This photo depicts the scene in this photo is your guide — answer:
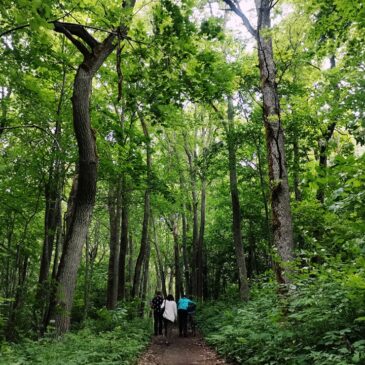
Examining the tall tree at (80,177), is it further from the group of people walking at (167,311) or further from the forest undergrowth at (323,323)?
the group of people walking at (167,311)

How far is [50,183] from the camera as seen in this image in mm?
13727

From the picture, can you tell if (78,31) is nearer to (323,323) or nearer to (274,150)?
(274,150)

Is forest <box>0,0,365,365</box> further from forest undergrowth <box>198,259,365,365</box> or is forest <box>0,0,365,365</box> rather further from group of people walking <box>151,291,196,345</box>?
group of people walking <box>151,291,196,345</box>

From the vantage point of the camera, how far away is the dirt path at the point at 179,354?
916cm

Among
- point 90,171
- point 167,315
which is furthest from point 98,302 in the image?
point 90,171

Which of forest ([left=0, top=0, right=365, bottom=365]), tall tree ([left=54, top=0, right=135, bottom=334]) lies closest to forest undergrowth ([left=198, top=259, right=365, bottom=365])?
forest ([left=0, top=0, right=365, bottom=365])

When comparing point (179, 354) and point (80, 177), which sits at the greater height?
point (80, 177)

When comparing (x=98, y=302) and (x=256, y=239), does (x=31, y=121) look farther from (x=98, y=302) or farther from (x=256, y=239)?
(x=98, y=302)

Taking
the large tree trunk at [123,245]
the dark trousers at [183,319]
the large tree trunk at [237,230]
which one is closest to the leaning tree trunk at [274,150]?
the large tree trunk at [237,230]

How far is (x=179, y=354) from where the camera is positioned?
10.6m

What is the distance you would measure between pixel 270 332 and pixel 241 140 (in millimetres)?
10026

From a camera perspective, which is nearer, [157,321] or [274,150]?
[274,150]

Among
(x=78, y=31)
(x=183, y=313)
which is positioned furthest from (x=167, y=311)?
(x=78, y=31)

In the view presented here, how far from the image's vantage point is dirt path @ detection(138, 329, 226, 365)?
916 cm
